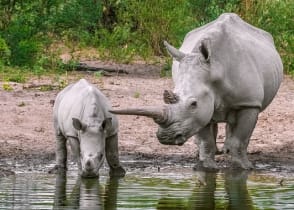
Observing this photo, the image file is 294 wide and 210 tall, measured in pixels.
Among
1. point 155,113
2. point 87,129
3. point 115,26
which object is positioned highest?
point 155,113

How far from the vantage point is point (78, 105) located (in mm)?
11156

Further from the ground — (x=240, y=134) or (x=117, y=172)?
(x=240, y=134)

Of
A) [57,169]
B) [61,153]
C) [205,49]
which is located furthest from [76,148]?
[205,49]

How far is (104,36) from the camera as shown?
2134 cm

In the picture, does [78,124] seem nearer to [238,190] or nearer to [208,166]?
[208,166]

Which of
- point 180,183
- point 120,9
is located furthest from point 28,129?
point 120,9

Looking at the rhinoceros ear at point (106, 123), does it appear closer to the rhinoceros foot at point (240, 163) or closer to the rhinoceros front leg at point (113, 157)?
the rhinoceros front leg at point (113, 157)

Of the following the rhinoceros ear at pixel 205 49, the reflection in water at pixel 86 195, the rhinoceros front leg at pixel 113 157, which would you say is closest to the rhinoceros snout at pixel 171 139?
the reflection in water at pixel 86 195

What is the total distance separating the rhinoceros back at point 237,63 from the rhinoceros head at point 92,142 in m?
0.90

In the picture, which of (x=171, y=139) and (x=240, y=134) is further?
(x=240, y=134)

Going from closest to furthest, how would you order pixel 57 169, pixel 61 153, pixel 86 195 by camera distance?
pixel 86 195 < pixel 57 169 < pixel 61 153

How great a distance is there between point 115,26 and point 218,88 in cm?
1194

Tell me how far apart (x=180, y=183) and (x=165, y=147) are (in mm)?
2948

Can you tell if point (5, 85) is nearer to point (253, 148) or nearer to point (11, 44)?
point (11, 44)
